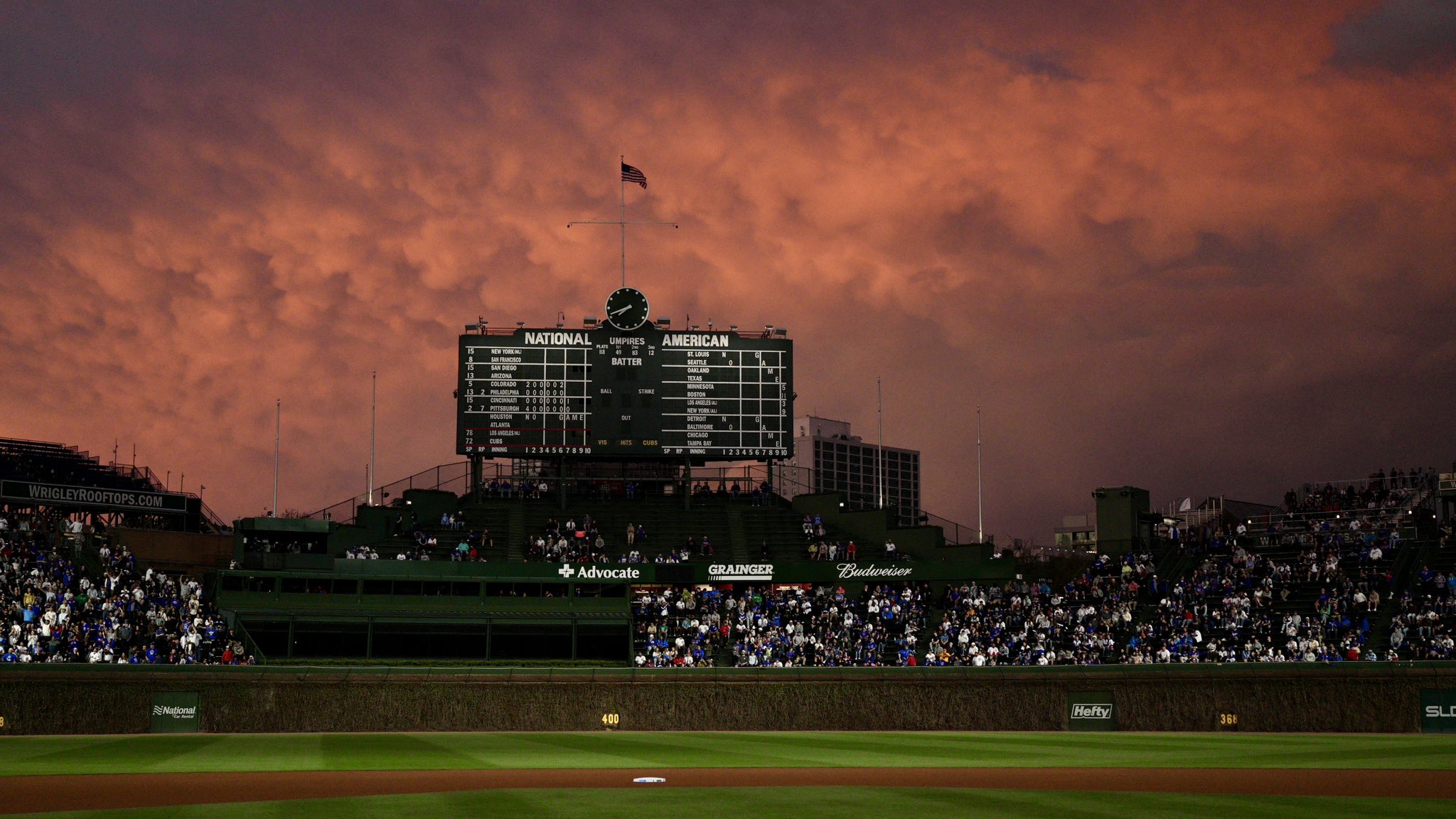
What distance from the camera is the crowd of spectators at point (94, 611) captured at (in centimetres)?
4097

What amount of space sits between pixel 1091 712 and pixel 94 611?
3357cm

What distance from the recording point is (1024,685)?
40750 mm

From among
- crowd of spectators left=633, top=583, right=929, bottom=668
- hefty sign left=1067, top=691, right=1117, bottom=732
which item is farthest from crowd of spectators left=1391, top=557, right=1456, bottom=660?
crowd of spectators left=633, top=583, right=929, bottom=668

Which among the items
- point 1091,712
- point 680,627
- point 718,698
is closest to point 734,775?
point 718,698

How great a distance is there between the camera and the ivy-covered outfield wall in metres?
37.8

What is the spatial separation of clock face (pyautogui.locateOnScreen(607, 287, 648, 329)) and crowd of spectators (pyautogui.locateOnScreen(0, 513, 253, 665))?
21.1 meters

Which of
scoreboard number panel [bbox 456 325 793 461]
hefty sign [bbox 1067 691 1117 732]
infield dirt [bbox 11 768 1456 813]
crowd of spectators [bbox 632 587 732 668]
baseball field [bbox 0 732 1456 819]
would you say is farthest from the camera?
scoreboard number panel [bbox 456 325 793 461]

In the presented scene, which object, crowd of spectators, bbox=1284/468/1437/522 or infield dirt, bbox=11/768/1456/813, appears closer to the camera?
infield dirt, bbox=11/768/1456/813

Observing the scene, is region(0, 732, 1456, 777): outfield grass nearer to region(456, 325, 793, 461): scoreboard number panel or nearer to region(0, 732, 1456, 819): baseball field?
region(0, 732, 1456, 819): baseball field

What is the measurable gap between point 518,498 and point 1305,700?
120ft

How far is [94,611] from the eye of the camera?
4356 cm

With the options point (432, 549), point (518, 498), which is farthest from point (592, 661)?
point (518, 498)

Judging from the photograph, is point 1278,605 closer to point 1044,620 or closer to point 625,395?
point 1044,620

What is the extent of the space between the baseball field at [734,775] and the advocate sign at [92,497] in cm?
2195
